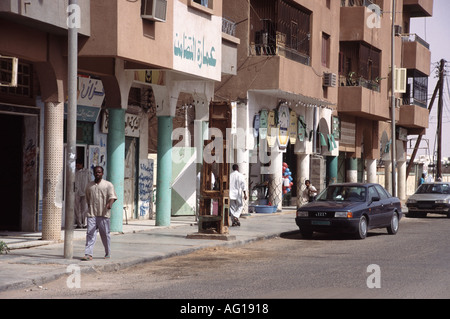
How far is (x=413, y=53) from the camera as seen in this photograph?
48.8 meters

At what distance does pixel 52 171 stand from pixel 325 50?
836 inches

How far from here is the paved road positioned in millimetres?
11211

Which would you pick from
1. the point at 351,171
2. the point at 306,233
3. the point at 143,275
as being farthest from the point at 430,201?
the point at 143,275

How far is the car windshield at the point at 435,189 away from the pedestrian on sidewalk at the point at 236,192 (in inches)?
480

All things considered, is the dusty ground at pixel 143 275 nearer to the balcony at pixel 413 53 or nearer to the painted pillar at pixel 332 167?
the painted pillar at pixel 332 167

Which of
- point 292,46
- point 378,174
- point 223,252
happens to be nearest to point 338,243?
point 223,252

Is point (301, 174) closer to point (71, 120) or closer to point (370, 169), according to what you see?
point (370, 169)

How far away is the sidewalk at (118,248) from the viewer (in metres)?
13.1

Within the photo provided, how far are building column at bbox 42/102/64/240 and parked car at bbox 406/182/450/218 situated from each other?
61.0 feet

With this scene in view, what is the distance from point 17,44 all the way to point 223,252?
19.4 ft

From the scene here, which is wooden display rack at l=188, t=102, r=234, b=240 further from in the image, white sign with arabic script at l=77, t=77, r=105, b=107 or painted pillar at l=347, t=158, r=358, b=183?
painted pillar at l=347, t=158, r=358, b=183

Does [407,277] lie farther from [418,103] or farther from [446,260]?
[418,103]

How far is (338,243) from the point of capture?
66.0ft

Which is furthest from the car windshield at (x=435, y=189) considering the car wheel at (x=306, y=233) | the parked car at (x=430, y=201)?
the car wheel at (x=306, y=233)
